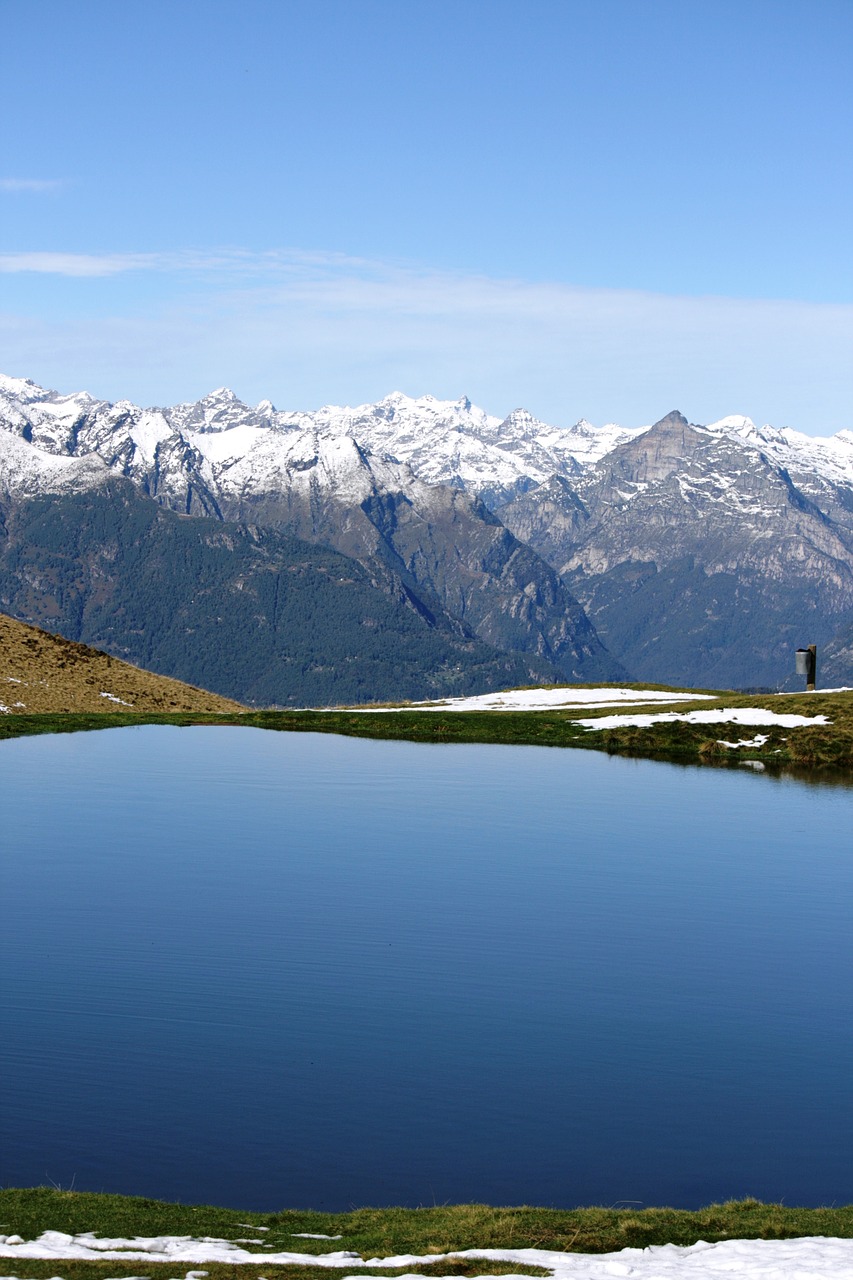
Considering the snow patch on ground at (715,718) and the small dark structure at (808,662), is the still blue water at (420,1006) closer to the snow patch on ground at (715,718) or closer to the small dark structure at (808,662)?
the snow patch on ground at (715,718)

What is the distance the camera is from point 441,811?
190 feet

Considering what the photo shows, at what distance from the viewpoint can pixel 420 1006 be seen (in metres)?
31.0

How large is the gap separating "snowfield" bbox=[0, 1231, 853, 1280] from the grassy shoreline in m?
56.4

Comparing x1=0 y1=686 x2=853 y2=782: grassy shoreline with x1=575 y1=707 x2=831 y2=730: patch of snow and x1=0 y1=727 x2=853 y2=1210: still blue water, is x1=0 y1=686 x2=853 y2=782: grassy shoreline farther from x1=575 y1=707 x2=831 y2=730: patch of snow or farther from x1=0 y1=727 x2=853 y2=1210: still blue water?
x1=0 y1=727 x2=853 y2=1210: still blue water

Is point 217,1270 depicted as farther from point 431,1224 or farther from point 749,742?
point 749,742

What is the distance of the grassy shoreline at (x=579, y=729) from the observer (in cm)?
8294

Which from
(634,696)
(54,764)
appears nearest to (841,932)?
(54,764)

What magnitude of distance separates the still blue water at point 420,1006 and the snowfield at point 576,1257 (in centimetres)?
277

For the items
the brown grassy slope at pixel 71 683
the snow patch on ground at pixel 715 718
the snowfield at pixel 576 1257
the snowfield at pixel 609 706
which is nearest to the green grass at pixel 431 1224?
the snowfield at pixel 576 1257

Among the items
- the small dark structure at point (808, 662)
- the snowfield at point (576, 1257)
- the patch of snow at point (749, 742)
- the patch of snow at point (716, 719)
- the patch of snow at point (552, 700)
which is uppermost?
the small dark structure at point (808, 662)

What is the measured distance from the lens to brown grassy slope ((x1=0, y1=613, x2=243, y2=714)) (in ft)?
322

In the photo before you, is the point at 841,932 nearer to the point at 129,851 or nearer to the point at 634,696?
the point at 129,851

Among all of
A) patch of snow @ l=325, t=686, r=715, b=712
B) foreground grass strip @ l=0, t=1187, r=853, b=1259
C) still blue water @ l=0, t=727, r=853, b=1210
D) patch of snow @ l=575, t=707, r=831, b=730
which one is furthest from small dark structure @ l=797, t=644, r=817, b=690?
foreground grass strip @ l=0, t=1187, r=853, b=1259

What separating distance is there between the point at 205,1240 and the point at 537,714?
8050 centimetres
